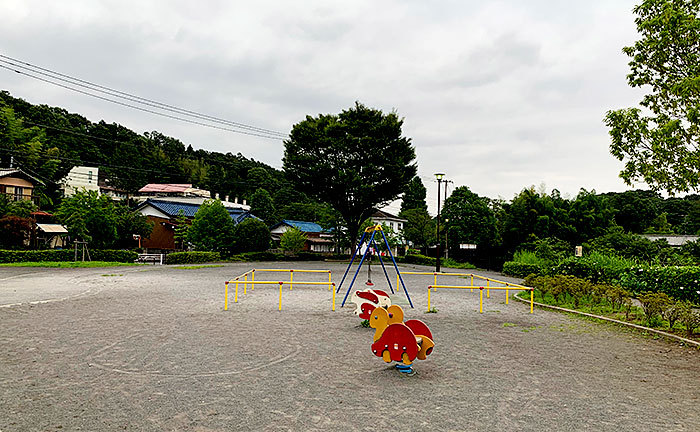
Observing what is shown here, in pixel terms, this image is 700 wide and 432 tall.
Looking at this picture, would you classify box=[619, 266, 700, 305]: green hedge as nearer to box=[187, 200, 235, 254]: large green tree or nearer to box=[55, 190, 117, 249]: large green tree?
box=[187, 200, 235, 254]: large green tree

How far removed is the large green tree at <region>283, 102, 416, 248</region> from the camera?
32.6 metres

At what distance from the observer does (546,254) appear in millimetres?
22422

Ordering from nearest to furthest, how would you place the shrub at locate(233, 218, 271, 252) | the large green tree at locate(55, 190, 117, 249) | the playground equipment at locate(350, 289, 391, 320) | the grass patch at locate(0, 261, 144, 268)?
the playground equipment at locate(350, 289, 391, 320) < the grass patch at locate(0, 261, 144, 268) < the large green tree at locate(55, 190, 117, 249) < the shrub at locate(233, 218, 271, 252)

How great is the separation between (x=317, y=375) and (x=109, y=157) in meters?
67.7

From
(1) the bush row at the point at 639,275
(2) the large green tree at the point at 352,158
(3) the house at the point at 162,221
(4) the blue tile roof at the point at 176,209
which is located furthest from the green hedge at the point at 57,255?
(1) the bush row at the point at 639,275

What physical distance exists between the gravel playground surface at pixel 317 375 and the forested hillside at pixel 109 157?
3844cm

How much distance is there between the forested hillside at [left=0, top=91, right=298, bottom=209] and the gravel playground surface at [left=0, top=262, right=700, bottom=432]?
38.4 metres

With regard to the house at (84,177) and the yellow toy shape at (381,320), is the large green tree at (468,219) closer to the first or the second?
the yellow toy shape at (381,320)

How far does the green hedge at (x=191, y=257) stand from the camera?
94.4ft

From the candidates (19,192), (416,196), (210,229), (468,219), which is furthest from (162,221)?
(416,196)

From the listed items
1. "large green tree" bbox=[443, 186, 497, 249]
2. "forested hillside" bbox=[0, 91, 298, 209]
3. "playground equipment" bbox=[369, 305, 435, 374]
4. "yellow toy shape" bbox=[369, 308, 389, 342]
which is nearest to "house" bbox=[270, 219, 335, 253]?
"forested hillside" bbox=[0, 91, 298, 209]

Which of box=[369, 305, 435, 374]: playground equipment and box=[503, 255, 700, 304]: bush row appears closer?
box=[369, 305, 435, 374]: playground equipment

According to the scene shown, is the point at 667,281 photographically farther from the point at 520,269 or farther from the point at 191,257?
the point at 191,257

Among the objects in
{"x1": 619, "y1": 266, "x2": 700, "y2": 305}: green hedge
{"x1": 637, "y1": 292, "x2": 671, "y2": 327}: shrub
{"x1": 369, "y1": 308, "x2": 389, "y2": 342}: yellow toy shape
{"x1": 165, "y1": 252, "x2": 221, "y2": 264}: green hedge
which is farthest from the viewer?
{"x1": 165, "y1": 252, "x2": 221, "y2": 264}: green hedge
